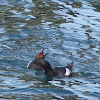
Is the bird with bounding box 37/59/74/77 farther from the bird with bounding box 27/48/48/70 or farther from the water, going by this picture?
the bird with bounding box 27/48/48/70

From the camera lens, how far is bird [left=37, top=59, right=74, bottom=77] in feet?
43.5

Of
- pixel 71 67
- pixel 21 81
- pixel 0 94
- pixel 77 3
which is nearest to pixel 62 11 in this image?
pixel 77 3

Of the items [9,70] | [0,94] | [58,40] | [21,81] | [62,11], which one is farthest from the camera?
[62,11]

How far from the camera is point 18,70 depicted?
13.5m

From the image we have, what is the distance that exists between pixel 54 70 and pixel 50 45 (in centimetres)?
275

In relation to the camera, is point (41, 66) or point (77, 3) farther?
point (77, 3)

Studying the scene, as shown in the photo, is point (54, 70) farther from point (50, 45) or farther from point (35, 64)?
point (50, 45)

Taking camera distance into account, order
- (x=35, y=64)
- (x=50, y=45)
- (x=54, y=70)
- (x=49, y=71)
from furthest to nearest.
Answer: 1. (x=50, y=45)
2. (x=35, y=64)
3. (x=54, y=70)
4. (x=49, y=71)

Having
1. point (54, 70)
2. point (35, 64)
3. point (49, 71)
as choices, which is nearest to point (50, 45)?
point (35, 64)

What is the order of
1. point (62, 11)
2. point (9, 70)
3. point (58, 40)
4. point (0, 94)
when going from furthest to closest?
point (62, 11)
point (58, 40)
point (9, 70)
point (0, 94)

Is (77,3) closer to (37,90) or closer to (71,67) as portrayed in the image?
(71,67)

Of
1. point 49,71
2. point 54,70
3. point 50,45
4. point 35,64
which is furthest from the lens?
point 50,45

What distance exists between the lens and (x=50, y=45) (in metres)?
16.2

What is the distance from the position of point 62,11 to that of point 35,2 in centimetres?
192
